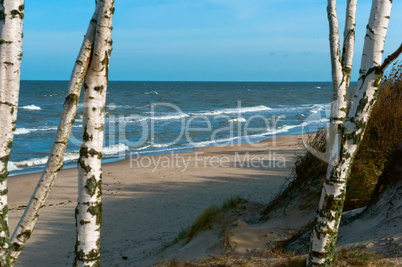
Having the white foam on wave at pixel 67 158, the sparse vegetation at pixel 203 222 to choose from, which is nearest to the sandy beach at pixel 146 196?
the sparse vegetation at pixel 203 222

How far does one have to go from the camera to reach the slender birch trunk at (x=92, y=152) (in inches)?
129

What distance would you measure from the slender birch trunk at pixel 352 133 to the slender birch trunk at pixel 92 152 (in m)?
1.97

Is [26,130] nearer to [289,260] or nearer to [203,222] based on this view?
[203,222]

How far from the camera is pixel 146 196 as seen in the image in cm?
1170

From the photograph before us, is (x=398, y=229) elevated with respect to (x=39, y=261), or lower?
elevated

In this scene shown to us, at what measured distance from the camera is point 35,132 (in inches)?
1093

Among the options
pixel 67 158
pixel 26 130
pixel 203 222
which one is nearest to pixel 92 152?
pixel 203 222

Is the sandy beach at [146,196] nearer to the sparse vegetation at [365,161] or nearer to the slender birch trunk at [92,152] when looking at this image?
the sparse vegetation at [365,161]

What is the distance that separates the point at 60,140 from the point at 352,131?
2.42 metres

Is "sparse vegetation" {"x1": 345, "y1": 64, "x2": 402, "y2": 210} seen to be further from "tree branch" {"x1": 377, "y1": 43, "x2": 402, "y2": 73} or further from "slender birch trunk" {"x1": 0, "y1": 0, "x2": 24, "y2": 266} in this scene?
"slender birch trunk" {"x1": 0, "y1": 0, "x2": 24, "y2": 266}

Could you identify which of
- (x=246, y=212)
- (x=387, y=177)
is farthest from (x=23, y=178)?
(x=387, y=177)

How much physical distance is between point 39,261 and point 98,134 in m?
5.36

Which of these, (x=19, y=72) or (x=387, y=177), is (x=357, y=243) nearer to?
(x=387, y=177)

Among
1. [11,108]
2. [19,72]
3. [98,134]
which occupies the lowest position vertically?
[98,134]
